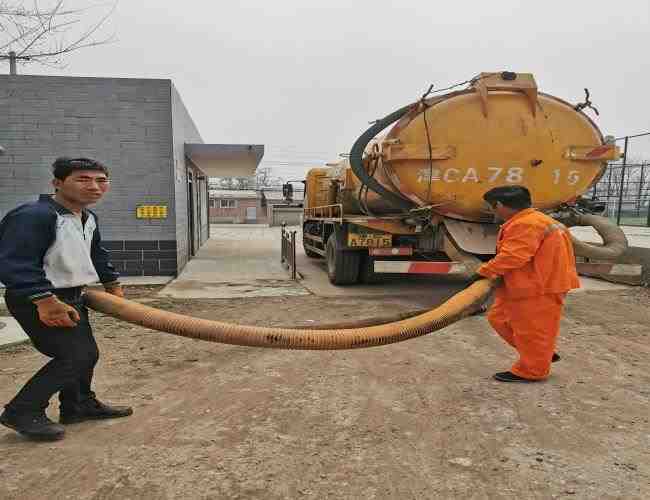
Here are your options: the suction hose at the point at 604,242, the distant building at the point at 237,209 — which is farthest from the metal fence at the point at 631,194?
the distant building at the point at 237,209

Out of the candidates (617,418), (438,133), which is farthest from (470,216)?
(617,418)

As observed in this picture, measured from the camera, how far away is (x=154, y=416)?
127 inches

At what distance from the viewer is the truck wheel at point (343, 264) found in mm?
8328

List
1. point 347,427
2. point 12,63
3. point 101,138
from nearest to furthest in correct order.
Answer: point 347,427 < point 12,63 < point 101,138

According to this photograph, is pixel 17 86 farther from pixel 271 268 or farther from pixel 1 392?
pixel 1 392

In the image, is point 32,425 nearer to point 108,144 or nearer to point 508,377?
point 508,377

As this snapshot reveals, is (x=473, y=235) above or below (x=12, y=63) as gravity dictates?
below

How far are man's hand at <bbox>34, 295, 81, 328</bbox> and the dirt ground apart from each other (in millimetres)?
715

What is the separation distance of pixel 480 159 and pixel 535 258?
2555 mm

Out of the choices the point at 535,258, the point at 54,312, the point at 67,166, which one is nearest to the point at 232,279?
the point at 535,258

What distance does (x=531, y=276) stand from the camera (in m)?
3.67

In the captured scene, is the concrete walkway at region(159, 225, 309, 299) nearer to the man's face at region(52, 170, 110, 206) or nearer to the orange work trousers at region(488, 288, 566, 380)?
the orange work trousers at region(488, 288, 566, 380)

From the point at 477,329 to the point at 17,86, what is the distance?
805 centimetres

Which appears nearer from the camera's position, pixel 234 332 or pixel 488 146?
pixel 234 332
